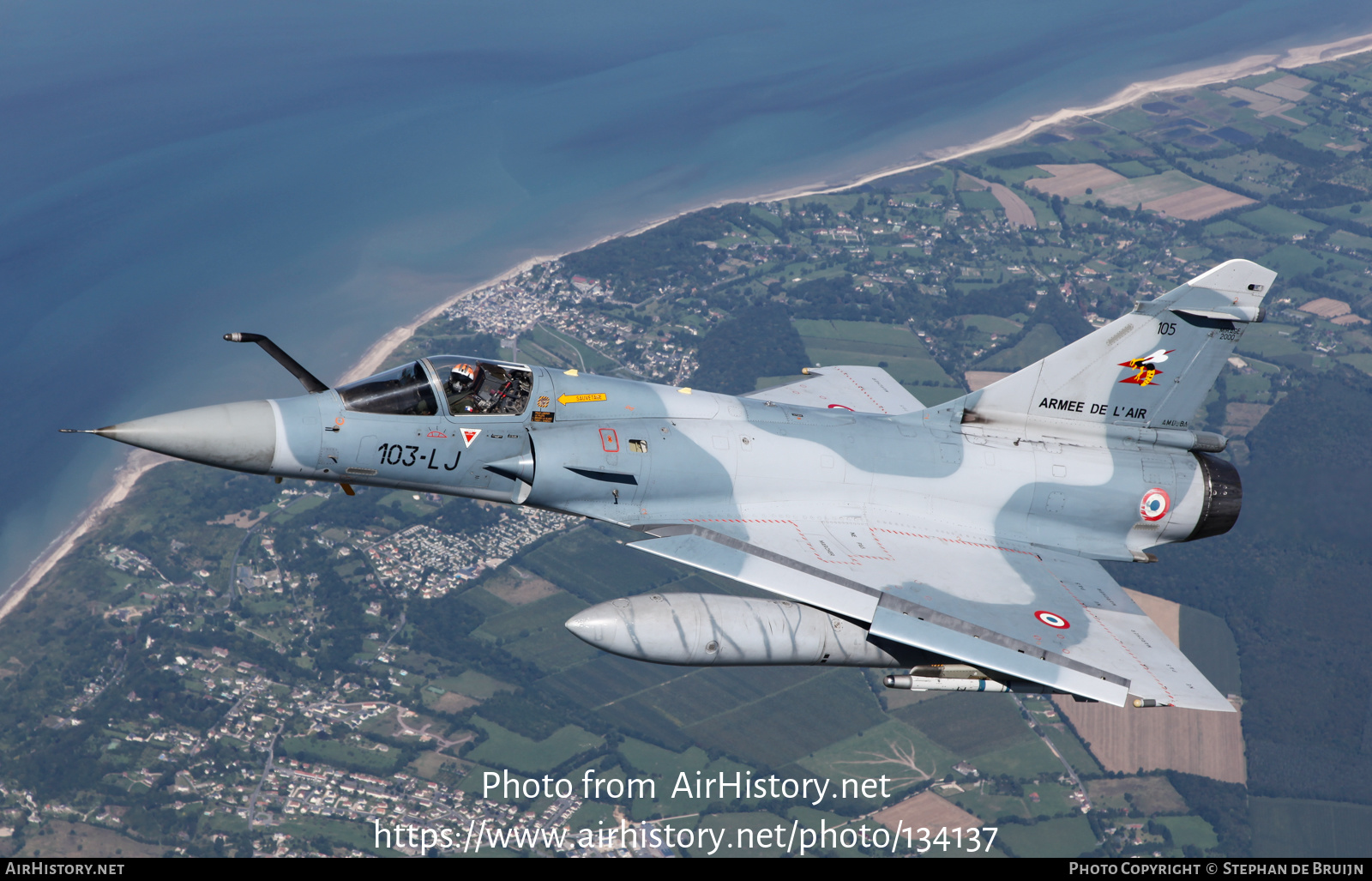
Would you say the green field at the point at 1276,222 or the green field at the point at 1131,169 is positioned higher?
the green field at the point at 1131,169

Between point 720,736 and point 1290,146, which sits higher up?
point 1290,146

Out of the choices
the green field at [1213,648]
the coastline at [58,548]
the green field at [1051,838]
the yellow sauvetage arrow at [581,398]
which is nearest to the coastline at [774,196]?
the coastline at [58,548]

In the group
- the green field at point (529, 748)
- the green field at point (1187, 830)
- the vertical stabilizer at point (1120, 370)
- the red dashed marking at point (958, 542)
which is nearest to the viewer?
the red dashed marking at point (958, 542)

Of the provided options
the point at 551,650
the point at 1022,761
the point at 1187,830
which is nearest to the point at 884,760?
the point at 1022,761

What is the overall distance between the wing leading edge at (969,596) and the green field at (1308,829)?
50.6 meters

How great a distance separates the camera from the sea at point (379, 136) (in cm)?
7275

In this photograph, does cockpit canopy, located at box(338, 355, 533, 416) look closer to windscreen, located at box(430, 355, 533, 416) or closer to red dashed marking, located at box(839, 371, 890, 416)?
windscreen, located at box(430, 355, 533, 416)

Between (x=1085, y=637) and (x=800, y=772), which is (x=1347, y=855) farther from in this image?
(x=1085, y=637)

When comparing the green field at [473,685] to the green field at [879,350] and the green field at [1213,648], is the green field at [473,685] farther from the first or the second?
the green field at [1213,648]

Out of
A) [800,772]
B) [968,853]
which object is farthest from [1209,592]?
[800,772]

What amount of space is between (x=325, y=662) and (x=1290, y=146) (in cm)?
13101

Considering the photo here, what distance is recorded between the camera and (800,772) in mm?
53781

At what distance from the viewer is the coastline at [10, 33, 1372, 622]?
2414 inches
